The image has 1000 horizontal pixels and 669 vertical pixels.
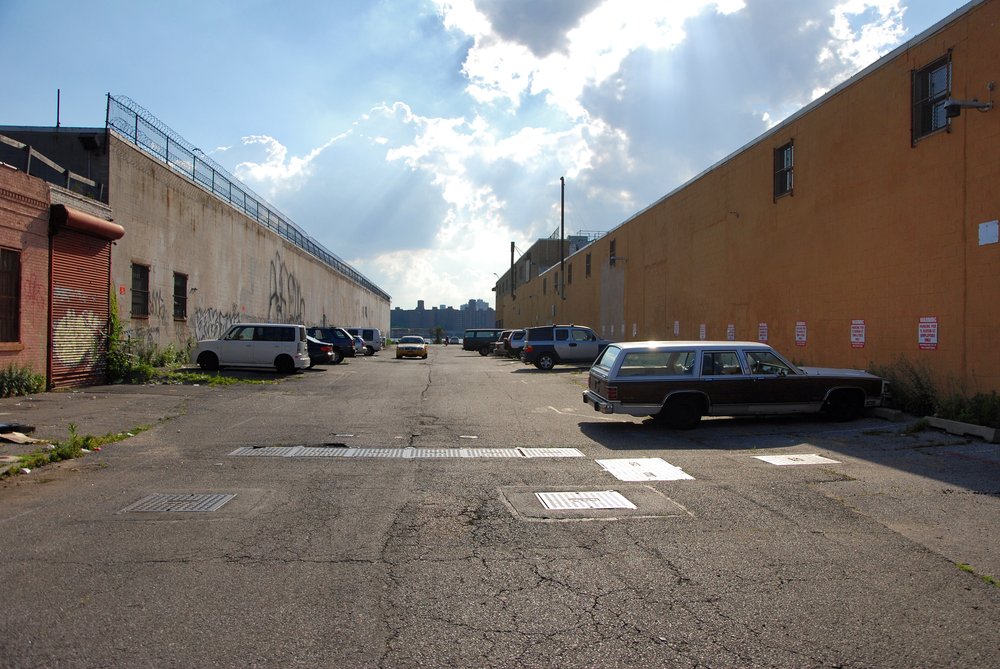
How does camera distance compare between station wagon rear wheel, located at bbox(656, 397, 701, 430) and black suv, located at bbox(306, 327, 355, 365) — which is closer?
station wagon rear wheel, located at bbox(656, 397, 701, 430)

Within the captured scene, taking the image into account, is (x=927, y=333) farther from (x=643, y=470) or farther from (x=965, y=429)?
(x=643, y=470)

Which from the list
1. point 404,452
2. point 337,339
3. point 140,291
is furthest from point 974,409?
point 337,339

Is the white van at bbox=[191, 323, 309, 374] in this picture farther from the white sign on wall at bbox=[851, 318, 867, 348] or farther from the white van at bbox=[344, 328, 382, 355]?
the white van at bbox=[344, 328, 382, 355]

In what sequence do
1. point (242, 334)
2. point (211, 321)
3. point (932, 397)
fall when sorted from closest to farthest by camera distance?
point (932, 397) < point (242, 334) < point (211, 321)

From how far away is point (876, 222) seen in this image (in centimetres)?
1455

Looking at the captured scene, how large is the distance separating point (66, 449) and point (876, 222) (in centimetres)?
1503

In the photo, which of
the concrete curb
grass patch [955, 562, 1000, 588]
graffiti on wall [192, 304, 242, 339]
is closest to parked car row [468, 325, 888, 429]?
the concrete curb

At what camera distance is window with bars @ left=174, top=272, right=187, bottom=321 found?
24.0 m

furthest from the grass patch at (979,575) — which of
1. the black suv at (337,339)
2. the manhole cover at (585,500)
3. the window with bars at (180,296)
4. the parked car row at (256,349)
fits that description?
the black suv at (337,339)

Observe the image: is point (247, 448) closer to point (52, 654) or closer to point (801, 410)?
point (52, 654)

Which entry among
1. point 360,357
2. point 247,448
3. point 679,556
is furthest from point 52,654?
point 360,357

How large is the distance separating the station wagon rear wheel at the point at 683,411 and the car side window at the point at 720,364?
54 centimetres

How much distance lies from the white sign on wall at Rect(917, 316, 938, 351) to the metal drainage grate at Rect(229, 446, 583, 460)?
24.6 feet

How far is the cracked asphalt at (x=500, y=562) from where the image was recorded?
369 centimetres
